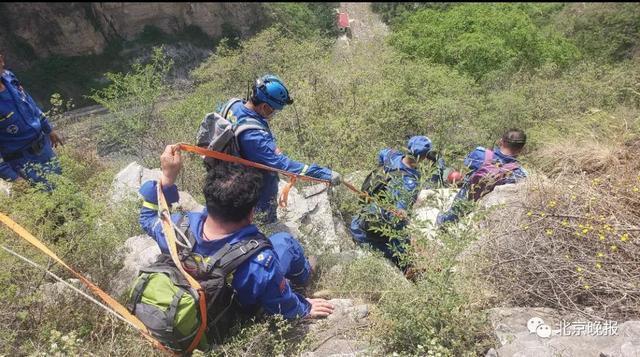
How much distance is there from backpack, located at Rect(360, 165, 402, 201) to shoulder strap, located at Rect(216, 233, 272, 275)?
6.04 ft

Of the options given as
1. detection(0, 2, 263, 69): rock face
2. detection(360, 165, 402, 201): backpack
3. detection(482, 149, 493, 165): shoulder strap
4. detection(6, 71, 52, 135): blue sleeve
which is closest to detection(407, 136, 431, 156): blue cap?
detection(360, 165, 402, 201): backpack

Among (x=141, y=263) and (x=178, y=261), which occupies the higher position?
(x=178, y=261)

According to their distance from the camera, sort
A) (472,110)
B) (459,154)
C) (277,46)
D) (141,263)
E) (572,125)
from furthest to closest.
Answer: (277,46)
(472,110)
(459,154)
(572,125)
(141,263)

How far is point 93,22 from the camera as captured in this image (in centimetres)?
3234

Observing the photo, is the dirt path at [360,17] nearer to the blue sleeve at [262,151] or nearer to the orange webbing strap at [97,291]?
the blue sleeve at [262,151]

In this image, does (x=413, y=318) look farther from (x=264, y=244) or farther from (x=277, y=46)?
(x=277, y=46)

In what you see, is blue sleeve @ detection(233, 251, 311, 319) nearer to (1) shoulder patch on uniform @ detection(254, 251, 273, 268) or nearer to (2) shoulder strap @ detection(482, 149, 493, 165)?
(1) shoulder patch on uniform @ detection(254, 251, 273, 268)

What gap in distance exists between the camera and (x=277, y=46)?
1309 centimetres

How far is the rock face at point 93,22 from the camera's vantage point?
2867 cm

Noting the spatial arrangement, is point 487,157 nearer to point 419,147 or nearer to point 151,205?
point 419,147

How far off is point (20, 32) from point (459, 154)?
32870mm

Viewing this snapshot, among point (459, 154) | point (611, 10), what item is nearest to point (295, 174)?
point (459, 154)

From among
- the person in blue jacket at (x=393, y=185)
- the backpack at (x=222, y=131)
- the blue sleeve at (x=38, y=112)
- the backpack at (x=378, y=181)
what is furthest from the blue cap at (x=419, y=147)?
the blue sleeve at (x=38, y=112)

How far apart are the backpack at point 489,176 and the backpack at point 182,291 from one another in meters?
2.63
